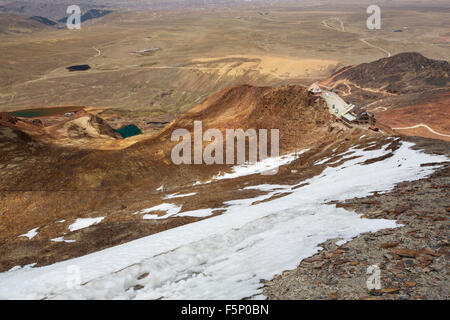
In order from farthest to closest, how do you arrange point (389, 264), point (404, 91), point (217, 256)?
1. point (404, 91)
2. point (217, 256)
3. point (389, 264)

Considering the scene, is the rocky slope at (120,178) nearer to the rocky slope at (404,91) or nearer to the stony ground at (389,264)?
the stony ground at (389,264)

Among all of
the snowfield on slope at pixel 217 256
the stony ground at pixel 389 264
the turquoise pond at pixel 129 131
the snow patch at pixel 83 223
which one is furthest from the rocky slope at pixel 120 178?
the turquoise pond at pixel 129 131

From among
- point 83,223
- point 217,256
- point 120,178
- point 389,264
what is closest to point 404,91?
point 120,178

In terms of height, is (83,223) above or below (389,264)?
below

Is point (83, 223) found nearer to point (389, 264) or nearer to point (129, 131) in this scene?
point (389, 264)

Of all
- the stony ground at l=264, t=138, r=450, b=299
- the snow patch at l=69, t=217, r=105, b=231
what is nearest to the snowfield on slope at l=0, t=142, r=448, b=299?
the stony ground at l=264, t=138, r=450, b=299
